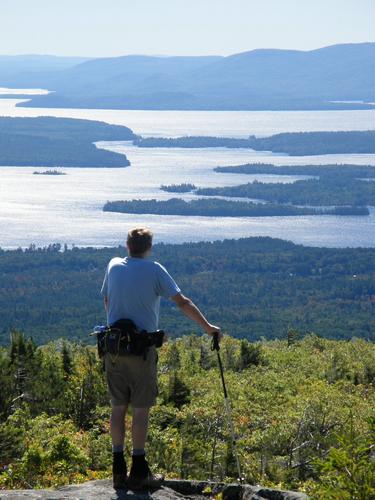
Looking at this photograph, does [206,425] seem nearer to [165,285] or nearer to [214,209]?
[165,285]

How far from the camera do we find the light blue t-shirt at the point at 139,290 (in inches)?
391

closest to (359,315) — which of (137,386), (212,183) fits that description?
(137,386)

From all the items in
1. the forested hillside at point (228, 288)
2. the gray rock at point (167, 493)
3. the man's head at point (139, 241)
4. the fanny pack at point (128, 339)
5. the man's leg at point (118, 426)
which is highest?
the man's head at point (139, 241)

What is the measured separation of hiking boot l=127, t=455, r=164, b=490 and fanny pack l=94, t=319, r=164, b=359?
951 millimetres

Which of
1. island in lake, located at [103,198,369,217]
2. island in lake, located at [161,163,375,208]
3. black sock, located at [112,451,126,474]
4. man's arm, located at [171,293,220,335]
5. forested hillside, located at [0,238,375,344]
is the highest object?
man's arm, located at [171,293,220,335]

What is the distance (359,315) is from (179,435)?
247 feet

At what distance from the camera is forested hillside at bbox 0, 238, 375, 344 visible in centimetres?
8019

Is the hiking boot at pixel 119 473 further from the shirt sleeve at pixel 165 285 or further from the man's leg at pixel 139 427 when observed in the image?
the shirt sleeve at pixel 165 285

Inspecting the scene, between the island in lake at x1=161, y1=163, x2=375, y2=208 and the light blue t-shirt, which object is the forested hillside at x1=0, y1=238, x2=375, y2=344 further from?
the light blue t-shirt

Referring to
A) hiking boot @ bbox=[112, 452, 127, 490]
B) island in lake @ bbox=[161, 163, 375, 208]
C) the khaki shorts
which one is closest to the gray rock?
Result: hiking boot @ bbox=[112, 452, 127, 490]

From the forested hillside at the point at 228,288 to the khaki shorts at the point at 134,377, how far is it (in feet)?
200

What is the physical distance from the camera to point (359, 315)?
88.9 m

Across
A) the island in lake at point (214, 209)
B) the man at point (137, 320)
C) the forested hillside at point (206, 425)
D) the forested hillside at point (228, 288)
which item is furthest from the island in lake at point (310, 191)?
the man at point (137, 320)

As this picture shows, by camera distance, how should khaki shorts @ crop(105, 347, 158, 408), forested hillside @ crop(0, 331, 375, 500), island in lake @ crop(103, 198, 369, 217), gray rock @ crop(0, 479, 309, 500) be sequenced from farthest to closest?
island in lake @ crop(103, 198, 369, 217), forested hillside @ crop(0, 331, 375, 500), khaki shorts @ crop(105, 347, 158, 408), gray rock @ crop(0, 479, 309, 500)
